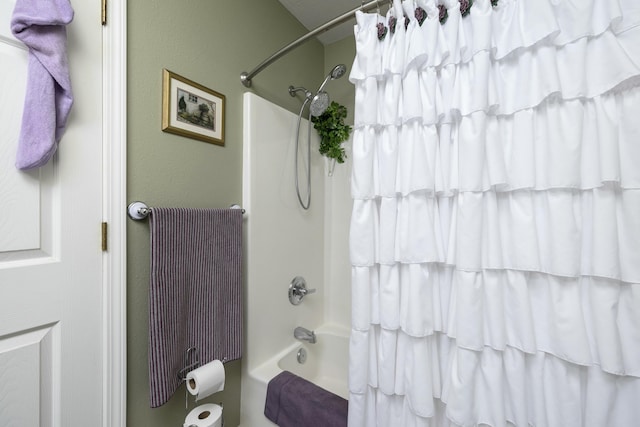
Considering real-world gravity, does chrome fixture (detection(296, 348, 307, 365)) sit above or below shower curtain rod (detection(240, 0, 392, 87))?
below

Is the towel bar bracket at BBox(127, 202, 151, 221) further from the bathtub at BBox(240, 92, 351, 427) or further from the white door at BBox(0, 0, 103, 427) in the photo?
the bathtub at BBox(240, 92, 351, 427)

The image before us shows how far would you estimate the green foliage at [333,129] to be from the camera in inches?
65.2

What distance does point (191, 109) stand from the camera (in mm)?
1006

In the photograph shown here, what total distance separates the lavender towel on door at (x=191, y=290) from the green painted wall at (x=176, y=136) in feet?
0.32

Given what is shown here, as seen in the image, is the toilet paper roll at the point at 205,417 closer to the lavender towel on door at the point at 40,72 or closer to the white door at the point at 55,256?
the white door at the point at 55,256

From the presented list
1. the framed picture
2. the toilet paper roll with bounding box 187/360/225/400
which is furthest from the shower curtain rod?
the toilet paper roll with bounding box 187/360/225/400

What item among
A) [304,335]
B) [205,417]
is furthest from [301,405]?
[304,335]

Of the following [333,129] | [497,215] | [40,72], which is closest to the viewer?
A: [40,72]

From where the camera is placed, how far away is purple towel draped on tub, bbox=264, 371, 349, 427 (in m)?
0.97

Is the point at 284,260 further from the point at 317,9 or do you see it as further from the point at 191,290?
the point at 317,9

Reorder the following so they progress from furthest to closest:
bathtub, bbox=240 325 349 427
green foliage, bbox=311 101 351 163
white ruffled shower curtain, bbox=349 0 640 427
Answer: green foliage, bbox=311 101 351 163, bathtub, bbox=240 325 349 427, white ruffled shower curtain, bbox=349 0 640 427

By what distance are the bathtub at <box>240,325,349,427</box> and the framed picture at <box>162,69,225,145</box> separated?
3.75 ft

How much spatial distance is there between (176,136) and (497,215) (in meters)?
1.14

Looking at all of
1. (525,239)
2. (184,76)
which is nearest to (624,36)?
(525,239)
